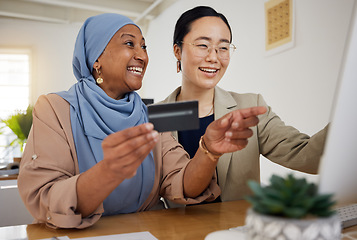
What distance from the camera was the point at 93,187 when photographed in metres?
0.77

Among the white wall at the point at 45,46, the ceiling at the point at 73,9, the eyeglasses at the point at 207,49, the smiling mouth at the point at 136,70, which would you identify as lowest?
the smiling mouth at the point at 136,70

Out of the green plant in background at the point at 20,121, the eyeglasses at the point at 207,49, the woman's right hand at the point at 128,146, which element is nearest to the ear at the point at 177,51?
the eyeglasses at the point at 207,49

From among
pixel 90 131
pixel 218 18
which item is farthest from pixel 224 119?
pixel 218 18

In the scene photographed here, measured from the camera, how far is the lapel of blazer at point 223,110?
1346 millimetres

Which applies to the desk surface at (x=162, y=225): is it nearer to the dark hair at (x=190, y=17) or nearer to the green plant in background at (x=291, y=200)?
the green plant in background at (x=291, y=200)

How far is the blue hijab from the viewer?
1.02 metres

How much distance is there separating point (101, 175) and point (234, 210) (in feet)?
1.39

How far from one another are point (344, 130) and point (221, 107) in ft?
3.33

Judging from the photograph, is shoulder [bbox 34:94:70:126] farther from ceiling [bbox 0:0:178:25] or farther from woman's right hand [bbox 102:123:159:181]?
ceiling [bbox 0:0:178:25]

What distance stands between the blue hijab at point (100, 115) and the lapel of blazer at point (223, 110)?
357 millimetres

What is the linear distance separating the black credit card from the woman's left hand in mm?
148

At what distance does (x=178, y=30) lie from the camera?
1.63 m

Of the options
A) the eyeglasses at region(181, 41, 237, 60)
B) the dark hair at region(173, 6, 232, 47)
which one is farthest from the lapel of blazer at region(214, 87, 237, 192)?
the dark hair at region(173, 6, 232, 47)

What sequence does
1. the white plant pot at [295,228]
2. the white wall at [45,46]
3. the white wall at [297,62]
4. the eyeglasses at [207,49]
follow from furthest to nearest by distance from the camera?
the white wall at [45,46]
the white wall at [297,62]
the eyeglasses at [207,49]
the white plant pot at [295,228]
